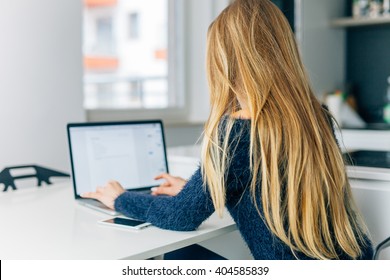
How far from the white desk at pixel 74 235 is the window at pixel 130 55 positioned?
1240mm

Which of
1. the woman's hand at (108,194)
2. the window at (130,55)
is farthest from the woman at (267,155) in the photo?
the window at (130,55)

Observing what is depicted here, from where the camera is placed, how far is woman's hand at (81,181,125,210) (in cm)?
145

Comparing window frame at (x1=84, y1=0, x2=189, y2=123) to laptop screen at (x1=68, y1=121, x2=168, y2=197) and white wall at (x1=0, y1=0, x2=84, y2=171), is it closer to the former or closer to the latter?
white wall at (x1=0, y1=0, x2=84, y2=171)

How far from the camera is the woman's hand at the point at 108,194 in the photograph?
145 cm

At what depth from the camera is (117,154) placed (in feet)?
5.55

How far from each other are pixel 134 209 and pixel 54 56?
3.77ft

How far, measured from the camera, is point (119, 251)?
114cm

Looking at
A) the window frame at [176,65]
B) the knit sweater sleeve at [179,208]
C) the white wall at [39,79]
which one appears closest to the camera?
the knit sweater sleeve at [179,208]

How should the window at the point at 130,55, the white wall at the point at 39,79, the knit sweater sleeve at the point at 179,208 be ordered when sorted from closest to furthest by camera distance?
1. the knit sweater sleeve at the point at 179,208
2. the white wall at the point at 39,79
3. the window at the point at 130,55

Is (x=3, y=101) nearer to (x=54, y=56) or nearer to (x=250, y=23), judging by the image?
(x=54, y=56)

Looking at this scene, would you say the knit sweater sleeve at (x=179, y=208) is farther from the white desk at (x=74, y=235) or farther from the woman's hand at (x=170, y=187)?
the woman's hand at (x=170, y=187)

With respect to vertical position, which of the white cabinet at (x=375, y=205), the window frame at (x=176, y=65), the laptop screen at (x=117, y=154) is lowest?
the white cabinet at (x=375, y=205)

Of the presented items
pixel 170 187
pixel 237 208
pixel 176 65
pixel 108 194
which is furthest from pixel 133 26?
pixel 237 208
